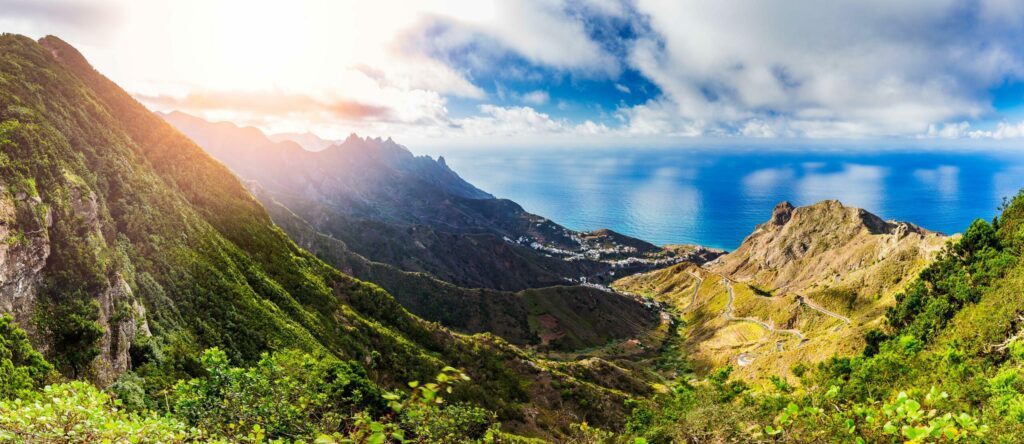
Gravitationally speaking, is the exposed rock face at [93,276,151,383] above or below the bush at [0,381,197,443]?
below

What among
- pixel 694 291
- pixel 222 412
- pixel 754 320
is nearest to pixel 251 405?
pixel 222 412

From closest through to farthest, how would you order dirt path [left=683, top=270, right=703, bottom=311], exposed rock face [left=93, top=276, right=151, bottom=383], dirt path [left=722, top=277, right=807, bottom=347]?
exposed rock face [left=93, top=276, right=151, bottom=383] → dirt path [left=722, top=277, right=807, bottom=347] → dirt path [left=683, top=270, right=703, bottom=311]

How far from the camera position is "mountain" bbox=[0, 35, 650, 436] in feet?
92.6

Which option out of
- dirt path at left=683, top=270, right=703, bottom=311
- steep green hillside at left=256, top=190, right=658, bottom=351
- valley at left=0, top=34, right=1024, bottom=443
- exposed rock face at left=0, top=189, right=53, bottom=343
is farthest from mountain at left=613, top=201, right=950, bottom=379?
exposed rock face at left=0, top=189, right=53, bottom=343

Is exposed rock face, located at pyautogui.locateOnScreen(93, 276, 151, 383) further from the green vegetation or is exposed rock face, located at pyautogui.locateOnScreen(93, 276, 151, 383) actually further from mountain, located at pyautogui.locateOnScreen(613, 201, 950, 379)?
mountain, located at pyautogui.locateOnScreen(613, 201, 950, 379)

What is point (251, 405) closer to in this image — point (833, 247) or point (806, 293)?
point (806, 293)

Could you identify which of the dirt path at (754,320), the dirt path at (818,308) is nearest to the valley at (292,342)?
the dirt path at (818,308)

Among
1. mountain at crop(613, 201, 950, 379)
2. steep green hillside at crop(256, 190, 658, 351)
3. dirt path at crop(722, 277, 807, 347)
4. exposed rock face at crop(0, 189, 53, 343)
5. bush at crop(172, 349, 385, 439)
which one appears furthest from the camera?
steep green hillside at crop(256, 190, 658, 351)

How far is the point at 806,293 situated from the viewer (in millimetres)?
123500

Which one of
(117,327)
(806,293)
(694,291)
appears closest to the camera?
(117,327)

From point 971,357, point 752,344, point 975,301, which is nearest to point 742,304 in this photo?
point 752,344

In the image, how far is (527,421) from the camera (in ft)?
193

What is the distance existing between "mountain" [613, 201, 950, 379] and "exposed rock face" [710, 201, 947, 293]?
362 mm

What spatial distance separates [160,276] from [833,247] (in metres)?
198
